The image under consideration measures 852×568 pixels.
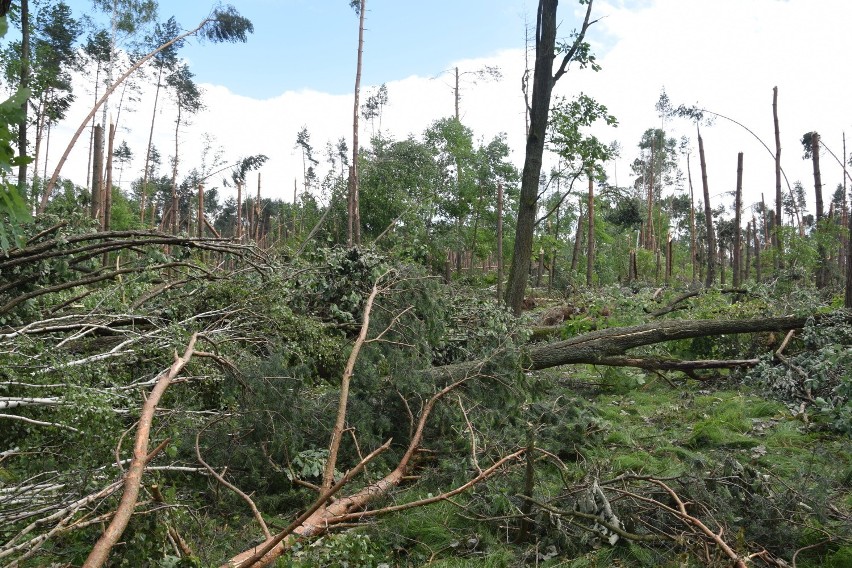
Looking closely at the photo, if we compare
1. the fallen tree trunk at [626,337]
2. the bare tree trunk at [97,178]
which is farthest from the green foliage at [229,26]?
the fallen tree trunk at [626,337]

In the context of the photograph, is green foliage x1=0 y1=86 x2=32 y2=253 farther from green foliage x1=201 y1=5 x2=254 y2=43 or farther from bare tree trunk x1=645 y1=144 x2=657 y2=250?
bare tree trunk x1=645 y1=144 x2=657 y2=250

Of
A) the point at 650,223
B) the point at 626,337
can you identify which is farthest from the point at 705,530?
the point at 650,223

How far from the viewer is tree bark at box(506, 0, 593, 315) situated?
8.80 meters

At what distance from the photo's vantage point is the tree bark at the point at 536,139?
8797 mm

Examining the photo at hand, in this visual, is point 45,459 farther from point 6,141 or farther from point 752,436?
point 752,436

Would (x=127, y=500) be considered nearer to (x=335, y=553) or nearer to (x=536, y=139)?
(x=335, y=553)

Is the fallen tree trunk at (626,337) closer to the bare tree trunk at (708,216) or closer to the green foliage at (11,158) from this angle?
the green foliage at (11,158)

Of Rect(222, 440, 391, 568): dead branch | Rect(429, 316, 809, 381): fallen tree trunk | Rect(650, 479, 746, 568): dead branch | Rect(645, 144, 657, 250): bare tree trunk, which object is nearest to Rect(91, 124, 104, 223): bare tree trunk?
Rect(429, 316, 809, 381): fallen tree trunk

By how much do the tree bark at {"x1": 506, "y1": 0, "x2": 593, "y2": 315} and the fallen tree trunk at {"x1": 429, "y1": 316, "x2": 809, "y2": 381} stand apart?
7.24 feet

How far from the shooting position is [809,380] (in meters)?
5.12

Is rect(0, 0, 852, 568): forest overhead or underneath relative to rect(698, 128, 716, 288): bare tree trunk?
underneath

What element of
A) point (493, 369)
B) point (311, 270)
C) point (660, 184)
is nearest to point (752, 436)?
point (493, 369)

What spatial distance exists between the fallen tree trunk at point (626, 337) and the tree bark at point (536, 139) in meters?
2.21

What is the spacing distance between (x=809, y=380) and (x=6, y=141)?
5.79 meters
